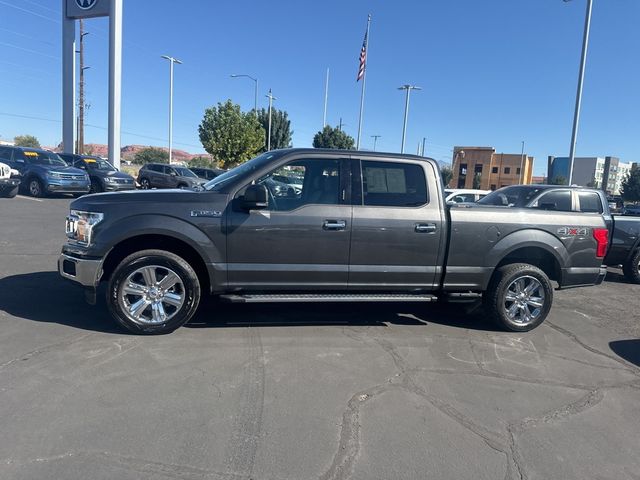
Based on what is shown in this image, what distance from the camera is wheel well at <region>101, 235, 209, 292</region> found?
4850 mm

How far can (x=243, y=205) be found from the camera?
4742mm

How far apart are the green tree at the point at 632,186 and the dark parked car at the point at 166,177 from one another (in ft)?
203

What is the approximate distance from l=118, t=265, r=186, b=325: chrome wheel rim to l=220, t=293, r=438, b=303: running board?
19.2 inches

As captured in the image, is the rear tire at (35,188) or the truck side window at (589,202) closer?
the truck side window at (589,202)

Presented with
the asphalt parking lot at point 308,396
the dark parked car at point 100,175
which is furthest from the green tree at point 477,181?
the asphalt parking lot at point 308,396

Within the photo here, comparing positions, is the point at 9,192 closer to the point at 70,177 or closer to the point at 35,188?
the point at 35,188

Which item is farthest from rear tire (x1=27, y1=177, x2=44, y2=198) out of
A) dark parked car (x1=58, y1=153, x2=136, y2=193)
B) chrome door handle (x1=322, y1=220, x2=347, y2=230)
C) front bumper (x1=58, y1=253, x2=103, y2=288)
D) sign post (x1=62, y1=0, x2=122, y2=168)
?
chrome door handle (x1=322, y1=220, x2=347, y2=230)

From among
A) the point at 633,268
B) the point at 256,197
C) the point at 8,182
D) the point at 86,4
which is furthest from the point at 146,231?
the point at 86,4

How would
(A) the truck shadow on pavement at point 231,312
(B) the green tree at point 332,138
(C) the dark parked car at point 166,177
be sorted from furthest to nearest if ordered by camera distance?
(B) the green tree at point 332,138
(C) the dark parked car at point 166,177
(A) the truck shadow on pavement at point 231,312

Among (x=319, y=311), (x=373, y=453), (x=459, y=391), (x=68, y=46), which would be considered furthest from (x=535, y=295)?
(x=68, y=46)

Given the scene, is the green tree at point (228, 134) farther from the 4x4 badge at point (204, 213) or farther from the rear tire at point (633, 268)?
the 4x4 badge at point (204, 213)

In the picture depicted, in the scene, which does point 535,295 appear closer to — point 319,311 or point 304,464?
point 319,311

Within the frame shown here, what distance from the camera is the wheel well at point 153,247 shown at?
4.85 meters

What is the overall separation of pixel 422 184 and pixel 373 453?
3173 millimetres
